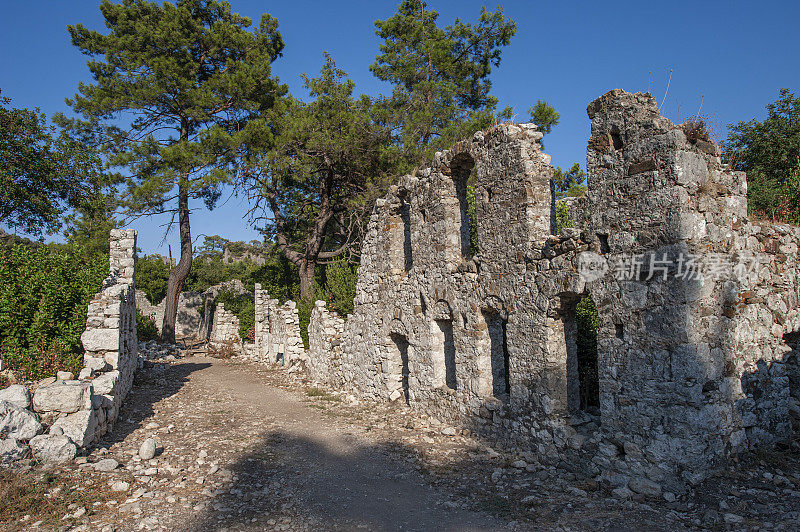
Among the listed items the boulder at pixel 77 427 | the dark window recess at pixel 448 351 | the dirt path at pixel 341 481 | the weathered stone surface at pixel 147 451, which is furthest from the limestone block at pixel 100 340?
the dark window recess at pixel 448 351

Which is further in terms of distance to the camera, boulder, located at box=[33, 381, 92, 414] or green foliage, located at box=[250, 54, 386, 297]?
green foliage, located at box=[250, 54, 386, 297]

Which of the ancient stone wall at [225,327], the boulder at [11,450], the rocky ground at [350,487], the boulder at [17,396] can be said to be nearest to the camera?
the rocky ground at [350,487]

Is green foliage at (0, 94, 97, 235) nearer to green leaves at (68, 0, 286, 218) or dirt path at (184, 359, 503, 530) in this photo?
green leaves at (68, 0, 286, 218)

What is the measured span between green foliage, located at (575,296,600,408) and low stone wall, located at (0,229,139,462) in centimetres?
745

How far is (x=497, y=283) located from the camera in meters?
7.83

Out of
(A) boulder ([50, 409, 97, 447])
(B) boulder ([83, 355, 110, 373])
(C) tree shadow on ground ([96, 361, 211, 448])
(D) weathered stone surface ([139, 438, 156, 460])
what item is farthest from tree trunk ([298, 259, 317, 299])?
(A) boulder ([50, 409, 97, 447])

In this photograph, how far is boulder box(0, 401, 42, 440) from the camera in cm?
609

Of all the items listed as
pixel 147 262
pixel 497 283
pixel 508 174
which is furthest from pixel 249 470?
pixel 147 262

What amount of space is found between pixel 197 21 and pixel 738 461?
23.6m

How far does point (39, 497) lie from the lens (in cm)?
536

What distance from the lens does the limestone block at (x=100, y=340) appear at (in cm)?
974

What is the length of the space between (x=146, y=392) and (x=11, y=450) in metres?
6.27

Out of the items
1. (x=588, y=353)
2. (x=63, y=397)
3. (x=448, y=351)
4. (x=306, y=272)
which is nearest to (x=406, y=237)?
(x=448, y=351)

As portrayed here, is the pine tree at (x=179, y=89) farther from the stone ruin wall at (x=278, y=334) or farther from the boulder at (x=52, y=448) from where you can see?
the boulder at (x=52, y=448)
